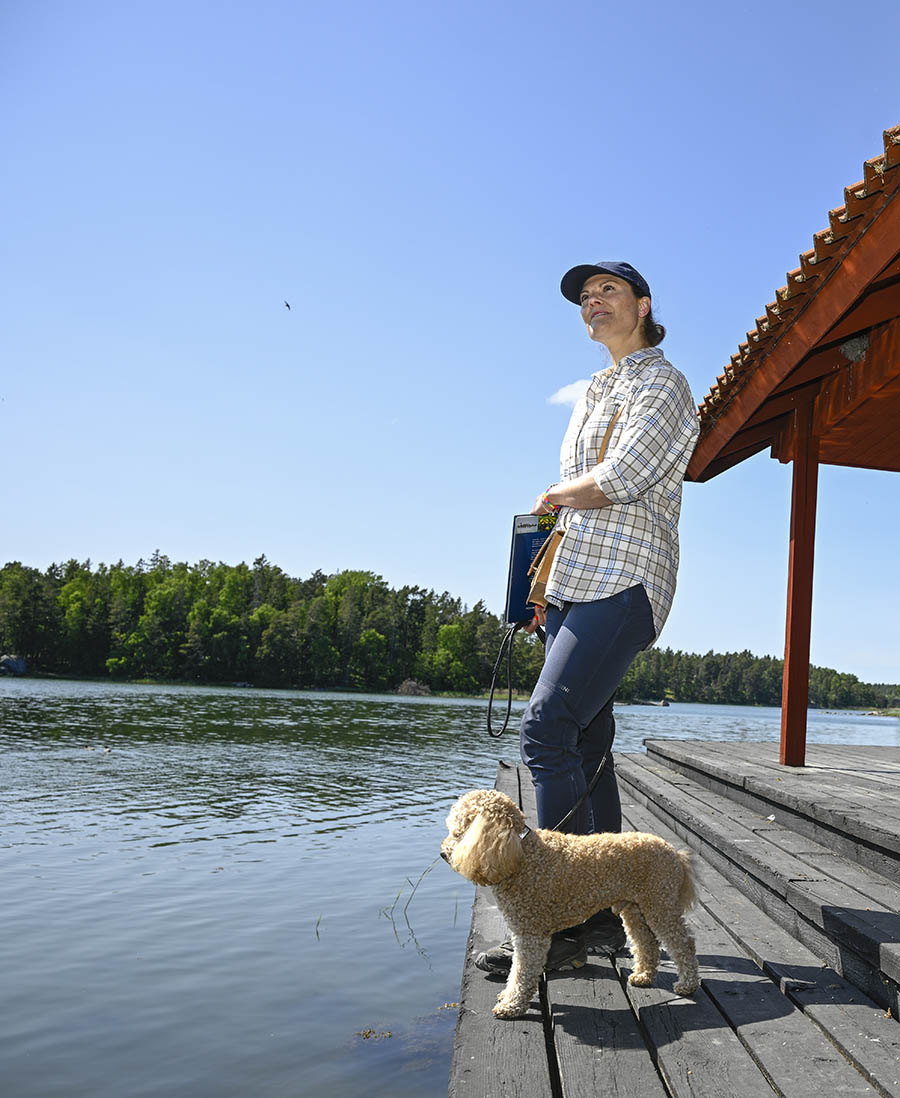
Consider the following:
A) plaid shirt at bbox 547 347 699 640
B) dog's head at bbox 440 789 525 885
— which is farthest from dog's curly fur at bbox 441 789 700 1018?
plaid shirt at bbox 547 347 699 640

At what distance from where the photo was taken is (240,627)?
8181 cm

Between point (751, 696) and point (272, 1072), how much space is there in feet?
429

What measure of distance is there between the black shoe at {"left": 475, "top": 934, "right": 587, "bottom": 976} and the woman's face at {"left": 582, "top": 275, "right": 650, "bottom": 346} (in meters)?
1.73

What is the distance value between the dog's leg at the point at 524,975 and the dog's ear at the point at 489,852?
210 millimetres

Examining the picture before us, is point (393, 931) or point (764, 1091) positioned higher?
point (764, 1091)

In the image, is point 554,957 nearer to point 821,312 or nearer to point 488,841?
point 488,841

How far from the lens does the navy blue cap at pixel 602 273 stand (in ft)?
8.35

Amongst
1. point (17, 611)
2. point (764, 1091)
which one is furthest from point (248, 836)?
point (17, 611)

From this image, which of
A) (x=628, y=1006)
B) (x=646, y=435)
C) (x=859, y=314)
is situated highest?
(x=859, y=314)

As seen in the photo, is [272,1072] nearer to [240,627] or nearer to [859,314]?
[859,314]

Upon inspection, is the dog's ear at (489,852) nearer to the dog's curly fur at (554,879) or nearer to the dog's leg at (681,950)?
the dog's curly fur at (554,879)

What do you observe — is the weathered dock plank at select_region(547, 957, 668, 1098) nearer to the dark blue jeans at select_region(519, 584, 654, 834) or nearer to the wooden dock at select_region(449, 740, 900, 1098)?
the wooden dock at select_region(449, 740, 900, 1098)

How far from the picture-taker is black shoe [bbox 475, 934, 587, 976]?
2.25m

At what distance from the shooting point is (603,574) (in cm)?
230
